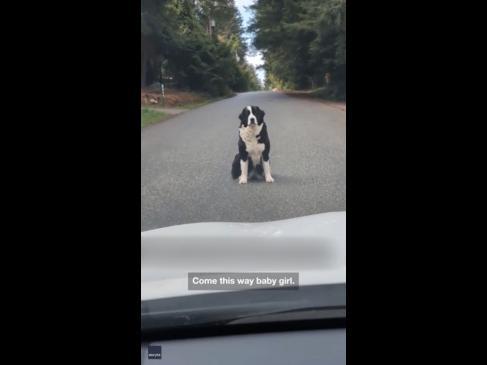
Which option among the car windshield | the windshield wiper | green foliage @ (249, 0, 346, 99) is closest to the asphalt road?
the car windshield

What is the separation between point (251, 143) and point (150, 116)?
1.66 feet

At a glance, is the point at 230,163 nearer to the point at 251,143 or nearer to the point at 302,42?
the point at 251,143

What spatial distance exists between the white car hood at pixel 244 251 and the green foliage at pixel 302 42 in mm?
635

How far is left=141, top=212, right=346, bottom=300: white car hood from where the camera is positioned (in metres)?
2.28

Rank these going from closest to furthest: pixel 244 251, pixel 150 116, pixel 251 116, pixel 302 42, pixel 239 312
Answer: pixel 239 312 < pixel 244 251 < pixel 150 116 < pixel 251 116 < pixel 302 42

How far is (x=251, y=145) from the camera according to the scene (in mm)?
2701

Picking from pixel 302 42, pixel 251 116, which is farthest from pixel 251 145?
pixel 302 42

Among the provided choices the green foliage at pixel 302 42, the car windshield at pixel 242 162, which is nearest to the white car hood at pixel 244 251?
the car windshield at pixel 242 162

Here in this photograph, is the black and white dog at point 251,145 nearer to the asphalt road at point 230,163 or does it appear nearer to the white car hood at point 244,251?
the asphalt road at point 230,163

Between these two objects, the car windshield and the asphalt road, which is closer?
the car windshield

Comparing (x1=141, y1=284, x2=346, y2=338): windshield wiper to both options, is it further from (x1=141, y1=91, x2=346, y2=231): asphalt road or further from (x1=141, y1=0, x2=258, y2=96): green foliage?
(x1=141, y1=0, x2=258, y2=96): green foliage

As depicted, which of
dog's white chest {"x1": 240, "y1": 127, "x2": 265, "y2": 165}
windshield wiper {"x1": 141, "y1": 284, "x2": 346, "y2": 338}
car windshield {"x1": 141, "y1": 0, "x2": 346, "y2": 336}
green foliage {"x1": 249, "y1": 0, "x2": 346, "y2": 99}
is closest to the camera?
windshield wiper {"x1": 141, "y1": 284, "x2": 346, "y2": 338}
